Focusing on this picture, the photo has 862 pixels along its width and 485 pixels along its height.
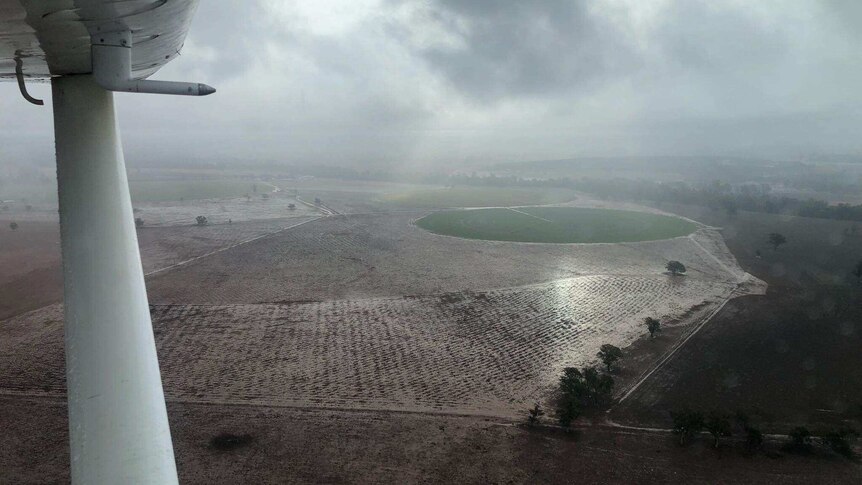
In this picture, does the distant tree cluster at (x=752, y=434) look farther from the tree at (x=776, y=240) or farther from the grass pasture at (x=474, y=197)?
the grass pasture at (x=474, y=197)

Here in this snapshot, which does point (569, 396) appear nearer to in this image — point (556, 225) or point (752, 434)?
point (752, 434)

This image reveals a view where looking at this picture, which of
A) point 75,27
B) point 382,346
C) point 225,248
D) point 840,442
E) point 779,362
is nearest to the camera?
point 75,27

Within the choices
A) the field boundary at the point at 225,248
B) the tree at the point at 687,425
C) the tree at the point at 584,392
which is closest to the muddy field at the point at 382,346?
the tree at the point at 584,392

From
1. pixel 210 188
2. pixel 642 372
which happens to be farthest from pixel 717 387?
pixel 210 188

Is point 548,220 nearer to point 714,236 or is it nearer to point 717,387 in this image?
point 714,236

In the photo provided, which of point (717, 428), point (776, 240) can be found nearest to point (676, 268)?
point (776, 240)

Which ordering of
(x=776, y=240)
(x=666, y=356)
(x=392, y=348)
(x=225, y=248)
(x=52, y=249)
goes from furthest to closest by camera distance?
1. (x=776, y=240)
2. (x=225, y=248)
3. (x=52, y=249)
4. (x=392, y=348)
5. (x=666, y=356)
